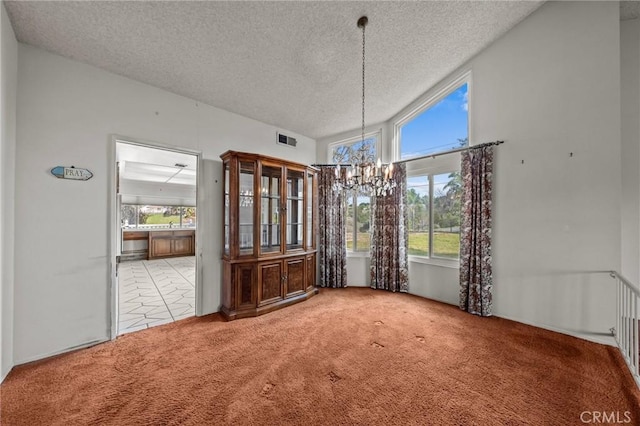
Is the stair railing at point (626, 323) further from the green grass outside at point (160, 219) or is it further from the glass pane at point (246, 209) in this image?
the green grass outside at point (160, 219)

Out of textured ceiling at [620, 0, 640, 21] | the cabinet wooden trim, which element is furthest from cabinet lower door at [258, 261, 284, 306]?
the cabinet wooden trim

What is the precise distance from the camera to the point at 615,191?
220 centimetres

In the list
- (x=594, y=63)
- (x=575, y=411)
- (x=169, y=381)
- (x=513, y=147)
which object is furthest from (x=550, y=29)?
(x=169, y=381)

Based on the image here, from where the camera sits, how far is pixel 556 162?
250 cm

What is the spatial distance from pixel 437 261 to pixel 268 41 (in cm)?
370

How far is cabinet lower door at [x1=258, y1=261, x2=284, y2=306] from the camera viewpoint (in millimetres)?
3266

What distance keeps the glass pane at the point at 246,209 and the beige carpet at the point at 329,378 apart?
1049 mm

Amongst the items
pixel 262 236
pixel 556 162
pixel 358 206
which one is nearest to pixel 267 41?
pixel 262 236

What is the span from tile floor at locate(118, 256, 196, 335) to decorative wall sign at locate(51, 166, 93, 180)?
1817mm

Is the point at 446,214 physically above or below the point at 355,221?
above

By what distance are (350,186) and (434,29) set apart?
5.76ft

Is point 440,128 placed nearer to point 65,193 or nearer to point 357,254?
point 357,254

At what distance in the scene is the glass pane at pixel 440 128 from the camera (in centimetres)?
341

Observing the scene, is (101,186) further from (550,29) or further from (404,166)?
(550,29)
